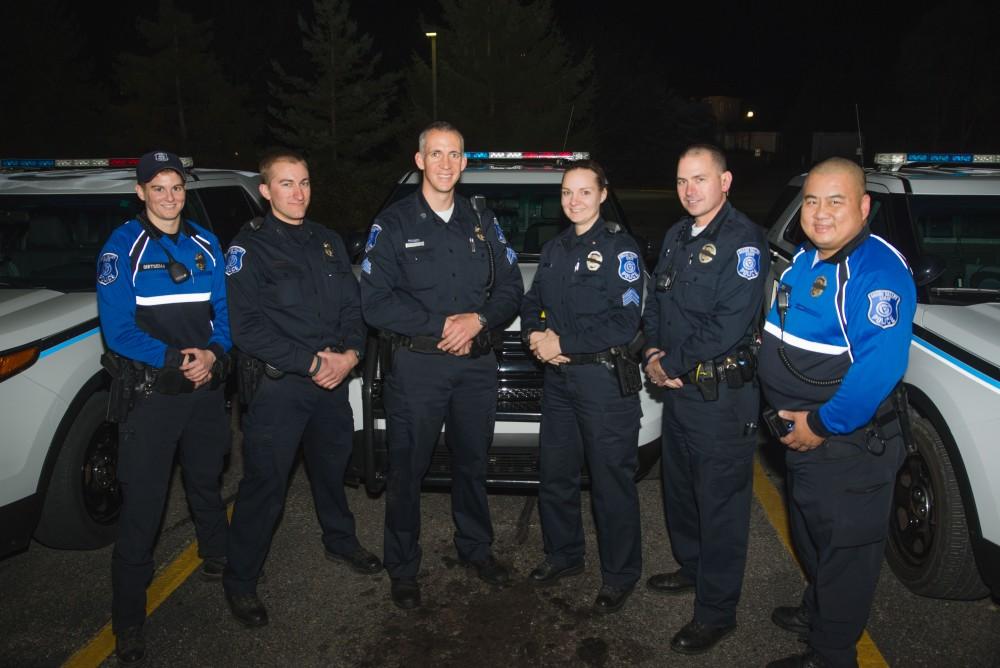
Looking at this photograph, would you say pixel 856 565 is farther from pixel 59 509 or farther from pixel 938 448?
pixel 59 509

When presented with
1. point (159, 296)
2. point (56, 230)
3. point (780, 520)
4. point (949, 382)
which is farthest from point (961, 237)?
point (56, 230)

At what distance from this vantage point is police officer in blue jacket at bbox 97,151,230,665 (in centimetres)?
325

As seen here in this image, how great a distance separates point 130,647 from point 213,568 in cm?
69

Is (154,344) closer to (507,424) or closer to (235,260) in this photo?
(235,260)

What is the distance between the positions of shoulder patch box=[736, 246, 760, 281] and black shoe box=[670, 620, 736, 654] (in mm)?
1439

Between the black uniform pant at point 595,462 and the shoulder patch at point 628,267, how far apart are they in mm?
399

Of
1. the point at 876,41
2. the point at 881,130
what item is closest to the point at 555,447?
the point at 881,130

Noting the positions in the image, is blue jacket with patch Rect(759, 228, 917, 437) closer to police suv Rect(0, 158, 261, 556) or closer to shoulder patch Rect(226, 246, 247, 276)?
shoulder patch Rect(226, 246, 247, 276)

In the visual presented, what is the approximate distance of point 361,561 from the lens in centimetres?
395

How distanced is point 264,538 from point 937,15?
54.6 meters

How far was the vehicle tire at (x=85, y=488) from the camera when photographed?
3791mm

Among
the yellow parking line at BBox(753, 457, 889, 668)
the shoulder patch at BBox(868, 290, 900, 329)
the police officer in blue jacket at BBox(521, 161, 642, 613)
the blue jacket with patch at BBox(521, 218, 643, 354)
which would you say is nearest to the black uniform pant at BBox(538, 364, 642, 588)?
the police officer in blue jacket at BBox(521, 161, 642, 613)

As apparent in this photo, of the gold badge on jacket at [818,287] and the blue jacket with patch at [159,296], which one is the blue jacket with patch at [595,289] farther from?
the blue jacket with patch at [159,296]

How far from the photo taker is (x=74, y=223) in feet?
15.6
